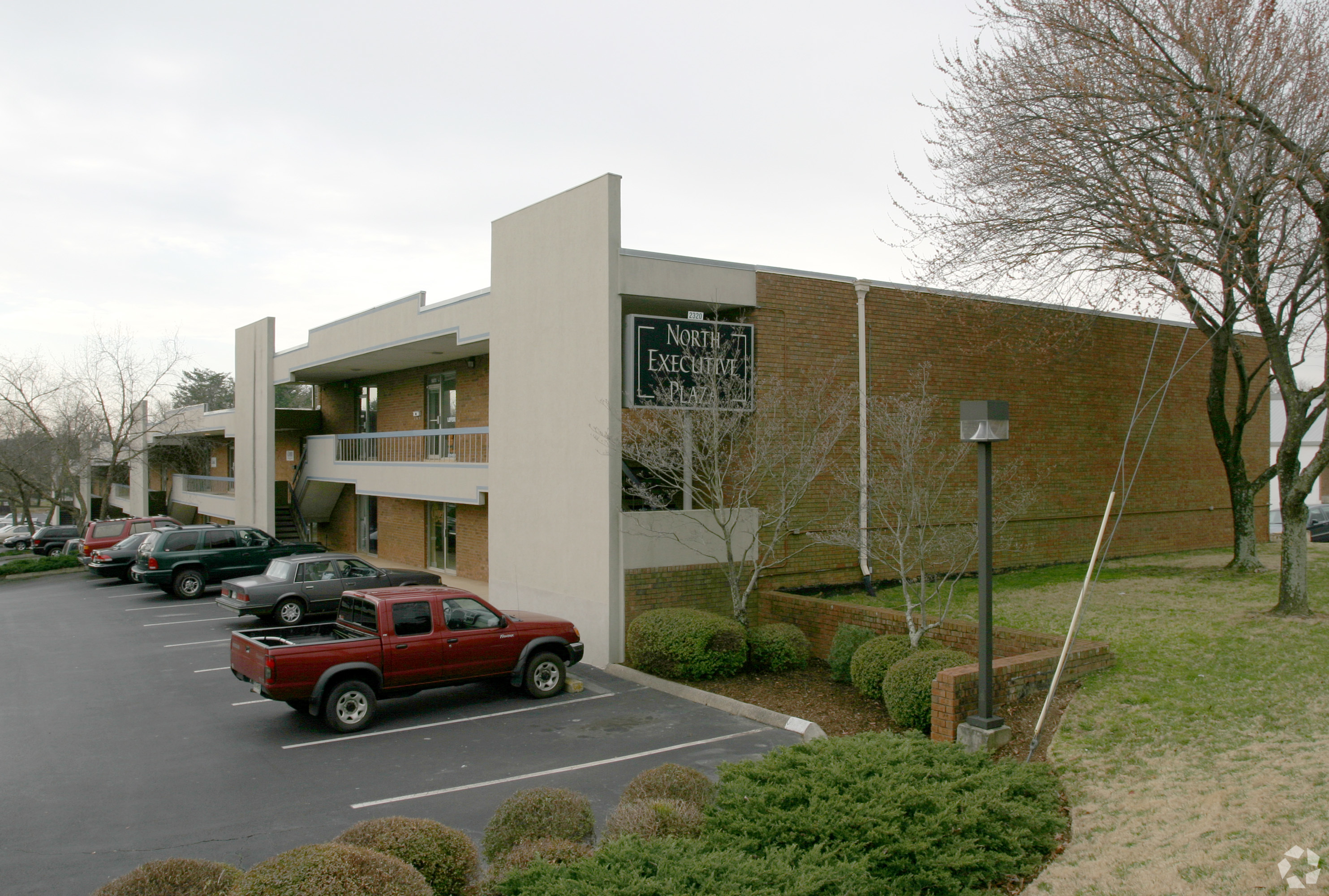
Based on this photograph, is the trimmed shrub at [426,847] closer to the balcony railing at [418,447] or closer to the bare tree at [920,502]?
the bare tree at [920,502]

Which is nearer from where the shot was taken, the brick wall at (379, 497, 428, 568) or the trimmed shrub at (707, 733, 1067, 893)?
the trimmed shrub at (707, 733, 1067, 893)

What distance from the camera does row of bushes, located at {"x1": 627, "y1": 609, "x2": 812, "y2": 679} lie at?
1341cm

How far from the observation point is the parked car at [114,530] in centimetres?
2881

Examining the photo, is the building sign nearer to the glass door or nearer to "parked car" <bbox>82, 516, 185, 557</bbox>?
the glass door

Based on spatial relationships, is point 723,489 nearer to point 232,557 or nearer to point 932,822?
point 932,822

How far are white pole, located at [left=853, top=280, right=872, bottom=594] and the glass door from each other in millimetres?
11196

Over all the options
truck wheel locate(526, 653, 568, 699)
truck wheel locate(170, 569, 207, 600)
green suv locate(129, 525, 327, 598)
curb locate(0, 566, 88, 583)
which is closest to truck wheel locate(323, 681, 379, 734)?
truck wheel locate(526, 653, 568, 699)

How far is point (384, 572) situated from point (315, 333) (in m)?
10.5

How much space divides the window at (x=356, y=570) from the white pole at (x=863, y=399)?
10040 mm

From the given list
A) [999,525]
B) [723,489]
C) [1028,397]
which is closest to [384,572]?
[723,489]

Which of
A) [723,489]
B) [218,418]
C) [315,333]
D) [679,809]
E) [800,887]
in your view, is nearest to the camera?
[800,887]

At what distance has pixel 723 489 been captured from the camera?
51.8 feet

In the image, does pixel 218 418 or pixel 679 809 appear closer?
pixel 679 809

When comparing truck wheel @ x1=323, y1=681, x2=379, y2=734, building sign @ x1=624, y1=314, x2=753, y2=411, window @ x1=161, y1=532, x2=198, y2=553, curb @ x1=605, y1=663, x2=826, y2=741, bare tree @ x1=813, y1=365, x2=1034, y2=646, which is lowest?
curb @ x1=605, y1=663, x2=826, y2=741
